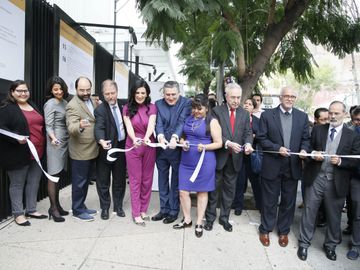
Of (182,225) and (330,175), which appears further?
(182,225)

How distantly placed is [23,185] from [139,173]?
148 centimetres

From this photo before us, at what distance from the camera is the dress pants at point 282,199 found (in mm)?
3973

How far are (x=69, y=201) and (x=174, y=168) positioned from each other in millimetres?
2013

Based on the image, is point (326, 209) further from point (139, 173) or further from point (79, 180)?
point (79, 180)

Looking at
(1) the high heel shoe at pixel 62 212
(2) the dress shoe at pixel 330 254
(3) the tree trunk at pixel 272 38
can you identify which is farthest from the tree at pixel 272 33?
(2) the dress shoe at pixel 330 254

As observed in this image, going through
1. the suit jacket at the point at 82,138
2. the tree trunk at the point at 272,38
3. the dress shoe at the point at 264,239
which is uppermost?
the tree trunk at the point at 272,38

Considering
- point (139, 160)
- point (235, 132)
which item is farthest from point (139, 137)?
point (235, 132)

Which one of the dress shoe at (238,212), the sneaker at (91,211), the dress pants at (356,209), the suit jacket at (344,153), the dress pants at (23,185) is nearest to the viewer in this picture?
the suit jacket at (344,153)

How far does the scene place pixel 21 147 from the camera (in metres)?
4.03

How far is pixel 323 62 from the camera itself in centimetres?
6334

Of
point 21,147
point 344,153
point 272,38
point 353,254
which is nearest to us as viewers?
point 344,153

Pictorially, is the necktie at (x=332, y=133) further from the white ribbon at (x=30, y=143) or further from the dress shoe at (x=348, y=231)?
the white ribbon at (x=30, y=143)

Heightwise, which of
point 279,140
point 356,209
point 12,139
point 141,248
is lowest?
point 141,248

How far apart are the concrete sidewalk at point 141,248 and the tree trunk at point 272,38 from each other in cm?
262
